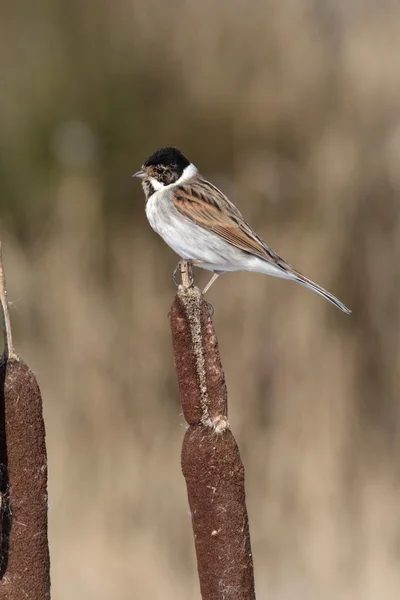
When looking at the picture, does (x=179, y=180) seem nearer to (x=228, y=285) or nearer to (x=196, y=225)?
(x=196, y=225)

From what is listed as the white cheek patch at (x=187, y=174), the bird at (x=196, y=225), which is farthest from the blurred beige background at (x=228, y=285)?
the bird at (x=196, y=225)

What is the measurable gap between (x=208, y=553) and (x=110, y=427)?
4307 millimetres

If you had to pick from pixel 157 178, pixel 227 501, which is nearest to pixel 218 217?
pixel 157 178

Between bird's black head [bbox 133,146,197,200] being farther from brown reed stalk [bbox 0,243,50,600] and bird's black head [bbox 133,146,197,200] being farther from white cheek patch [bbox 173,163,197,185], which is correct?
brown reed stalk [bbox 0,243,50,600]

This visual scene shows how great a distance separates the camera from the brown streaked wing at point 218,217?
3.42 meters

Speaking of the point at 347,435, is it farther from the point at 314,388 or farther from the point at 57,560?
the point at 57,560

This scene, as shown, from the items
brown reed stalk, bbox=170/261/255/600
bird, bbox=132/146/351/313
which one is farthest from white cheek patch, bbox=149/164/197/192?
brown reed stalk, bbox=170/261/255/600

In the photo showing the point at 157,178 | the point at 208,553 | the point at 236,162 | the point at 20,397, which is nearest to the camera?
the point at 20,397

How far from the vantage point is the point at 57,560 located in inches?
220

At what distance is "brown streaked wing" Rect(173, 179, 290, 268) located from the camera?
3424mm

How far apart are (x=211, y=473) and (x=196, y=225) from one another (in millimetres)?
2053

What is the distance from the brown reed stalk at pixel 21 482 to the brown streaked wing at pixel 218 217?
1996 mm

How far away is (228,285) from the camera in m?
5.82

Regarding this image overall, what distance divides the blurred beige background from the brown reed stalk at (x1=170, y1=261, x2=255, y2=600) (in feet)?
13.3
